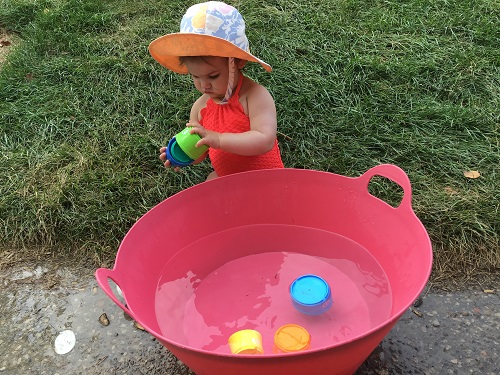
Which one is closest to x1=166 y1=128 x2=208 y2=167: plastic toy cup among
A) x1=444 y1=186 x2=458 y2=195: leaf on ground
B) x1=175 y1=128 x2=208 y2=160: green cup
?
x1=175 y1=128 x2=208 y2=160: green cup

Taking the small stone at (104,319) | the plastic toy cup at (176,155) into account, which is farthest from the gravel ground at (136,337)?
the plastic toy cup at (176,155)

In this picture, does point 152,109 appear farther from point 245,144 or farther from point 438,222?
point 438,222

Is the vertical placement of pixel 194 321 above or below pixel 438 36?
below

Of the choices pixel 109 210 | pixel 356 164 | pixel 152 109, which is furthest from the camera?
pixel 152 109

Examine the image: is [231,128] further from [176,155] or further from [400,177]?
[400,177]

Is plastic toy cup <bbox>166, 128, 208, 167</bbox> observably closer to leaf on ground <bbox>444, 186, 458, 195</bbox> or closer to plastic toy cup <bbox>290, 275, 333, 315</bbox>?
plastic toy cup <bbox>290, 275, 333, 315</bbox>

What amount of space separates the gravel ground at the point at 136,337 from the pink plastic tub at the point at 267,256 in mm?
131

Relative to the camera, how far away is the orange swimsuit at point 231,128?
6.08ft

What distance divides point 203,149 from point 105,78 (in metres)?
1.44

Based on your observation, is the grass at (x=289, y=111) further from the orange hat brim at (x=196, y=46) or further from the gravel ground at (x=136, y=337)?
the orange hat brim at (x=196, y=46)

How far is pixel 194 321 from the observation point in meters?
1.81

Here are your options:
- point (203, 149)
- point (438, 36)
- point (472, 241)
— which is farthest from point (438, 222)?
point (438, 36)

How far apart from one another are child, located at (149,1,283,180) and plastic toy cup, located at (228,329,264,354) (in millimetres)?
636

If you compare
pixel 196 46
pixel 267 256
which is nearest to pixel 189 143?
pixel 196 46
